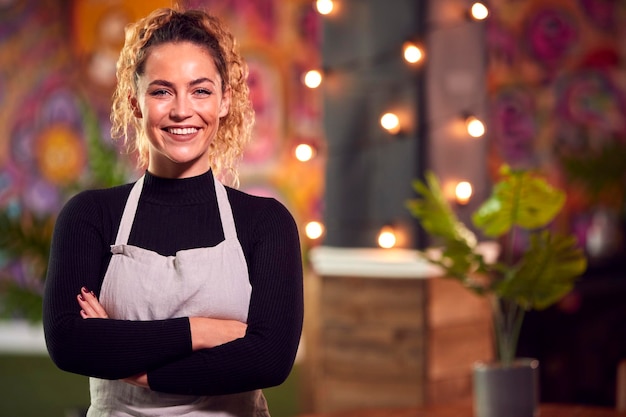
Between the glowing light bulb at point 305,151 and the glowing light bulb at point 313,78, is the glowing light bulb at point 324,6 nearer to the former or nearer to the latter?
the glowing light bulb at point 313,78

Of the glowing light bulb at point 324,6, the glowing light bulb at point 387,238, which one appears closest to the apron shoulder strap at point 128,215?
the glowing light bulb at point 387,238

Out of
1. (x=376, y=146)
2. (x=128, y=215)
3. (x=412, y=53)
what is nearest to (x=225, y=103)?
(x=128, y=215)

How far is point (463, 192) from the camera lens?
3.52 m

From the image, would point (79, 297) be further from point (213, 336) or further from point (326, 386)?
point (326, 386)

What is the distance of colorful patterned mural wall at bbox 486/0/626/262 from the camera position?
532 centimetres

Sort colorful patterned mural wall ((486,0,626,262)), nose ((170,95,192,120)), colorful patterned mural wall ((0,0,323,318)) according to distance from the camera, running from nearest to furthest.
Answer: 1. nose ((170,95,192,120))
2. colorful patterned mural wall ((486,0,626,262))
3. colorful patterned mural wall ((0,0,323,318))

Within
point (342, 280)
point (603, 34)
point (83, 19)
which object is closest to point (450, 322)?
point (342, 280)

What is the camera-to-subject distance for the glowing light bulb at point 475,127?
3500 millimetres

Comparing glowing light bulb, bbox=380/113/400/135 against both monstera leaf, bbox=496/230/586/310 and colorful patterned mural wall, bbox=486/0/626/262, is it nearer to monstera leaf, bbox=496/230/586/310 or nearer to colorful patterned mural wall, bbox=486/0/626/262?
monstera leaf, bbox=496/230/586/310

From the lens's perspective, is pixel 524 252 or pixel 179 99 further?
pixel 524 252

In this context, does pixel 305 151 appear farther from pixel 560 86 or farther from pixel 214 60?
pixel 560 86

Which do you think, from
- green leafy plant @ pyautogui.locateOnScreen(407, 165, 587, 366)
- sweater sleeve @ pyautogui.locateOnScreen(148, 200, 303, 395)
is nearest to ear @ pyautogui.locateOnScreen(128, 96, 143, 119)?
sweater sleeve @ pyautogui.locateOnScreen(148, 200, 303, 395)

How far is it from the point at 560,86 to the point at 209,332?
4177 millimetres

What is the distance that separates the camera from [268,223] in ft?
5.31
